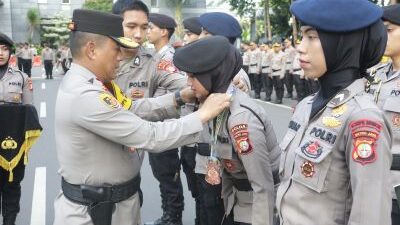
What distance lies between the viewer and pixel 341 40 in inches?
63.4

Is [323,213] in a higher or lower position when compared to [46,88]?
higher

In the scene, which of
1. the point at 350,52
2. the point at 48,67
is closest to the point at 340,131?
the point at 350,52

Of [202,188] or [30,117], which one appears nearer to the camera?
[202,188]

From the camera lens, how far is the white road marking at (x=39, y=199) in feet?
15.1

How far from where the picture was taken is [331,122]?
1.64 meters

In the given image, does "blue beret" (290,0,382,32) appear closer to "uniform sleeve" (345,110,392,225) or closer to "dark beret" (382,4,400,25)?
"uniform sleeve" (345,110,392,225)

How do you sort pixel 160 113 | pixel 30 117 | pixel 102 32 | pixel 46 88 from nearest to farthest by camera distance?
pixel 102 32 → pixel 160 113 → pixel 30 117 → pixel 46 88

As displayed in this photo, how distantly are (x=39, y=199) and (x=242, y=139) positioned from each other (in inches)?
143

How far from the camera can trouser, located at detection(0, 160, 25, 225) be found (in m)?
4.21

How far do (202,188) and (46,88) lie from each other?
16402 mm

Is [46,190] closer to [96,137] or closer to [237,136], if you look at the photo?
[96,137]

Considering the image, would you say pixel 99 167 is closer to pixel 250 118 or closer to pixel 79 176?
pixel 79 176

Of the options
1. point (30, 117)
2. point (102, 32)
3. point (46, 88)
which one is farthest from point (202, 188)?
point (46, 88)

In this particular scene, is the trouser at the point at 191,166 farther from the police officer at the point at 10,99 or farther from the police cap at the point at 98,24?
the police cap at the point at 98,24
